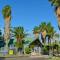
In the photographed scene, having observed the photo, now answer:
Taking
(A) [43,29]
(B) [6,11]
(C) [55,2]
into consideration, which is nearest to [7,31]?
(B) [6,11]

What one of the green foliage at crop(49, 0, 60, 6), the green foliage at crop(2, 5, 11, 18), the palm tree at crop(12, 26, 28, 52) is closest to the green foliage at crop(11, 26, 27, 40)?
the palm tree at crop(12, 26, 28, 52)

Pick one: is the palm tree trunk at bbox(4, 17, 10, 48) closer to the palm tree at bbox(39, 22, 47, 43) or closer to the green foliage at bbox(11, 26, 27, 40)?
the green foliage at bbox(11, 26, 27, 40)

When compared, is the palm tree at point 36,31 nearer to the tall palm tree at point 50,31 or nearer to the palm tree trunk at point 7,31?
the tall palm tree at point 50,31

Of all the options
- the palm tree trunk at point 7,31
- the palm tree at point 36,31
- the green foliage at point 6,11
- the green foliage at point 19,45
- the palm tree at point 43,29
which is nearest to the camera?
the green foliage at point 19,45

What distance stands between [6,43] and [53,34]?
57.7 feet

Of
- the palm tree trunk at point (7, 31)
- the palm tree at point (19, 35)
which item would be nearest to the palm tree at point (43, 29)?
the palm tree at point (19, 35)

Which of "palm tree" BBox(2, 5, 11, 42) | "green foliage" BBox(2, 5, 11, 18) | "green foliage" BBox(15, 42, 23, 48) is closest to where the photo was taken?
"green foliage" BBox(15, 42, 23, 48)

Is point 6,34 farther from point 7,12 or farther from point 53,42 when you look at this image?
point 53,42

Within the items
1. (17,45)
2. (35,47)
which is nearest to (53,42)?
A: (35,47)

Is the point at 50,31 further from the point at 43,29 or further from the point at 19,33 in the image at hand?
the point at 19,33

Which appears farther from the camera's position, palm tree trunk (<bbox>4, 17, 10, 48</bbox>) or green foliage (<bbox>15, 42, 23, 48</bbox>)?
palm tree trunk (<bbox>4, 17, 10, 48</bbox>)

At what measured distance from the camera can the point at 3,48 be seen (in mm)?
82250

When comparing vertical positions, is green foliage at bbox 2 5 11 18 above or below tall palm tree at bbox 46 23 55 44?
above

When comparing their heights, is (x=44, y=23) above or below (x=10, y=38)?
above
